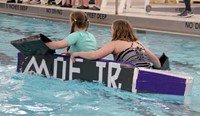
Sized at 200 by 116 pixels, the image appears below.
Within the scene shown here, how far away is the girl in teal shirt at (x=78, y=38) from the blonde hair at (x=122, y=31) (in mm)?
481

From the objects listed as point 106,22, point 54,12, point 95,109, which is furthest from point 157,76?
point 54,12

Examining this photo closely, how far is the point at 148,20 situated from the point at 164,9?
427 cm

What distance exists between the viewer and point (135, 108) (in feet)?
14.4

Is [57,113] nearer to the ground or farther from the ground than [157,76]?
nearer to the ground

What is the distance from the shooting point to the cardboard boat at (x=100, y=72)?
4723 millimetres

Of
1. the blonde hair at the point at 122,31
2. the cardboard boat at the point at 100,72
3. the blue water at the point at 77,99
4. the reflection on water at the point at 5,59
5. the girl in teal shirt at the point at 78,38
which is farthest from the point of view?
the reflection on water at the point at 5,59

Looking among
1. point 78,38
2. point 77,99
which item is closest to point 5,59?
point 78,38

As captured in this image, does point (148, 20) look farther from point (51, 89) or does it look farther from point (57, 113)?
point (57, 113)

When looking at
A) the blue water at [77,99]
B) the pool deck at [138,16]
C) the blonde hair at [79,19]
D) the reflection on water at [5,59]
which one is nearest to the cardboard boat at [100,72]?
the blue water at [77,99]

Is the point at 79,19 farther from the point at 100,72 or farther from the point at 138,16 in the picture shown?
the point at 138,16

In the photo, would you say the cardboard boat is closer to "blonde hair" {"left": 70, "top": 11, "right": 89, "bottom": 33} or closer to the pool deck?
"blonde hair" {"left": 70, "top": 11, "right": 89, "bottom": 33}

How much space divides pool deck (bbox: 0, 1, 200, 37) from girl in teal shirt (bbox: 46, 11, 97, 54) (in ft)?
16.4

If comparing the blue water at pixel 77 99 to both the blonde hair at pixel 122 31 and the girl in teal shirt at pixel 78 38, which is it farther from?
the blonde hair at pixel 122 31

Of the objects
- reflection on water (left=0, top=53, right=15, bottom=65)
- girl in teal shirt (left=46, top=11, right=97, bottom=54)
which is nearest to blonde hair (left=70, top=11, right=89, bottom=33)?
girl in teal shirt (left=46, top=11, right=97, bottom=54)
